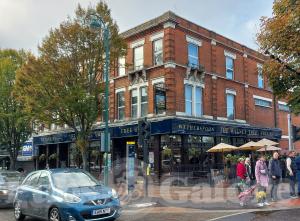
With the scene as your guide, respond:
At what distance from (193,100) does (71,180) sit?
17508 millimetres

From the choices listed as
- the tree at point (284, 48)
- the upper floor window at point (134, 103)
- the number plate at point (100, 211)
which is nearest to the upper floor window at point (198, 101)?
the upper floor window at point (134, 103)

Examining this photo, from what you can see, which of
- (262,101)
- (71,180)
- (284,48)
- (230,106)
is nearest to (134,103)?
(230,106)

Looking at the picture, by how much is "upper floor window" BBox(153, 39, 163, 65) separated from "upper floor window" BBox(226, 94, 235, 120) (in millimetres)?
6893

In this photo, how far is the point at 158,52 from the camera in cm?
2767

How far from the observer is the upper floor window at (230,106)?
31.4 m

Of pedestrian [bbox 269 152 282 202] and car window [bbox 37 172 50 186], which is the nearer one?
car window [bbox 37 172 50 186]

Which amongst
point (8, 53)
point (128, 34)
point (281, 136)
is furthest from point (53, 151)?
point (281, 136)

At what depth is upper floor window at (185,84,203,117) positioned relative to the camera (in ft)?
91.0

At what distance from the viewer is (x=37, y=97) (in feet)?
75.5

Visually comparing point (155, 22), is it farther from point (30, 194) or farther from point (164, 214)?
point (30, 194)

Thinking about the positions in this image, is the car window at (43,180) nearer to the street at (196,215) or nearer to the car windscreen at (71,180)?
the car windscreen at (71,180)

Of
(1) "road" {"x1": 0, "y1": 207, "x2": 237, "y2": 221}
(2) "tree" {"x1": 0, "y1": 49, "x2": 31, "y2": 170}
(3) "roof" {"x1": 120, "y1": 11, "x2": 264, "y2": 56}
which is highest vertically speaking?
(3) "roof" {"x1": 120, "y1": 11, "x2": 264, "y2": 56}

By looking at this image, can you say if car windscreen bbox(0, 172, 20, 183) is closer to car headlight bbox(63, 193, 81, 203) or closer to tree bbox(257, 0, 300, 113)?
car headlight bbox(63, 193, 81, 203)

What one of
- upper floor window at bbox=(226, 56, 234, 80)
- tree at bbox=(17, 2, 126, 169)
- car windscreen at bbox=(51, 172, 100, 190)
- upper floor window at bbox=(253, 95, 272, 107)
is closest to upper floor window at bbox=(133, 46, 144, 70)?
tree at bbox=(17, 2, 126, 169)
